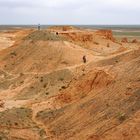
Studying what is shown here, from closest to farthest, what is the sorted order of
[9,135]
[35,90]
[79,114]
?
[9,135], [79,114], [35,90]

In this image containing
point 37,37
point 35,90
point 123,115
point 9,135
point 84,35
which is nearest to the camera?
point 123,115

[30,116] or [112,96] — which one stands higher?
[112,96]

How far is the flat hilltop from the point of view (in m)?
22.7

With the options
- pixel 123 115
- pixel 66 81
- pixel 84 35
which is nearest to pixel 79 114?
pixel 123 115

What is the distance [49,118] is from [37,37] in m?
26.6

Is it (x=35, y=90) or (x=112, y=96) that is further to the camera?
(x=35, y=90)

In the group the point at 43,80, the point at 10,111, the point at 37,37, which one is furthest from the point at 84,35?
the point at 10,111

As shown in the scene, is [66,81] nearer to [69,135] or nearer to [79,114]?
[79,114]

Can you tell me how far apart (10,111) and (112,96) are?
7.53 metres

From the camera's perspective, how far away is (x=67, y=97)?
29.7 meters

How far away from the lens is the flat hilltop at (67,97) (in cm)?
2269

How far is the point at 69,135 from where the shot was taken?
2333 cm

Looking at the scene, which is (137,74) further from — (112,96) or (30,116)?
(30,116)

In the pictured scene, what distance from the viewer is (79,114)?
25.8 metres
